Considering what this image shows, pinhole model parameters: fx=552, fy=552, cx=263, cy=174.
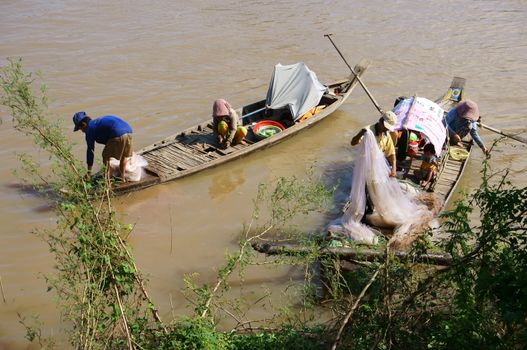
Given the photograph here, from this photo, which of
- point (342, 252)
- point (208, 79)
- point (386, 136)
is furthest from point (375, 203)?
point (208, 79)

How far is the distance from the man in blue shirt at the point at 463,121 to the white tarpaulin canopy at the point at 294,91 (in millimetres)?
2257

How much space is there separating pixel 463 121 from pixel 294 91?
9.22 ft

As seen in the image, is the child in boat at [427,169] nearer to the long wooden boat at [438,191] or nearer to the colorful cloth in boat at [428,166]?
the colorful cloth in boat at [428,166]

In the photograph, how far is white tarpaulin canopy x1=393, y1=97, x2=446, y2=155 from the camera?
24.7 feet

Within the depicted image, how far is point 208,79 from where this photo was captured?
38.8 ft

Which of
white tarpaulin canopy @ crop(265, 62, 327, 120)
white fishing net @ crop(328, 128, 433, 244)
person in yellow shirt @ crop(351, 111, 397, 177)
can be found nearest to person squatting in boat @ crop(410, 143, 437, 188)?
person in yellow shirt @ crop(351, 111, 397, 177)

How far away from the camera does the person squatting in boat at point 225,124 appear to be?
842 cm

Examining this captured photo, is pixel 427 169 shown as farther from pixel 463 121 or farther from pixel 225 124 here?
pixel 225 124

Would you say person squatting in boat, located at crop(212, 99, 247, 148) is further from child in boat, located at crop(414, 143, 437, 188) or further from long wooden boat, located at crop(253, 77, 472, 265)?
child in boat, located at crop(414, 143, 437, 188)

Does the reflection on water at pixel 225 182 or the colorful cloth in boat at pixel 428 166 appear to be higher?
the colorful cloth in boat at pixel 428 166

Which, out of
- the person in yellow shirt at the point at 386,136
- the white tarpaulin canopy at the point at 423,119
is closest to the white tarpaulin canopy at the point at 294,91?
the white tarpaulin canopy at the point at 423,119

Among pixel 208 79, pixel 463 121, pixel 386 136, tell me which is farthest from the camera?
pixel 208 79

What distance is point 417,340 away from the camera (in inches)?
151

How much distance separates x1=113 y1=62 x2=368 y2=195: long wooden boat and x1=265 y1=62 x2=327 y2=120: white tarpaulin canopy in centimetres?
22
